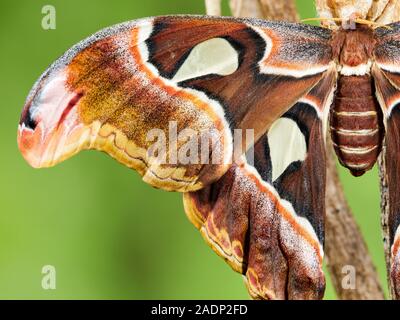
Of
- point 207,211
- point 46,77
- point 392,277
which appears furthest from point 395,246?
point 46,77

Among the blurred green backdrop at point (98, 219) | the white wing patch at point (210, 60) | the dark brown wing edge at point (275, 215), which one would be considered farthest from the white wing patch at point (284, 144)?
the blurred green backdrop at point (98, 219)

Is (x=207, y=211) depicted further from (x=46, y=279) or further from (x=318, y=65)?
(x=46, y=279)
